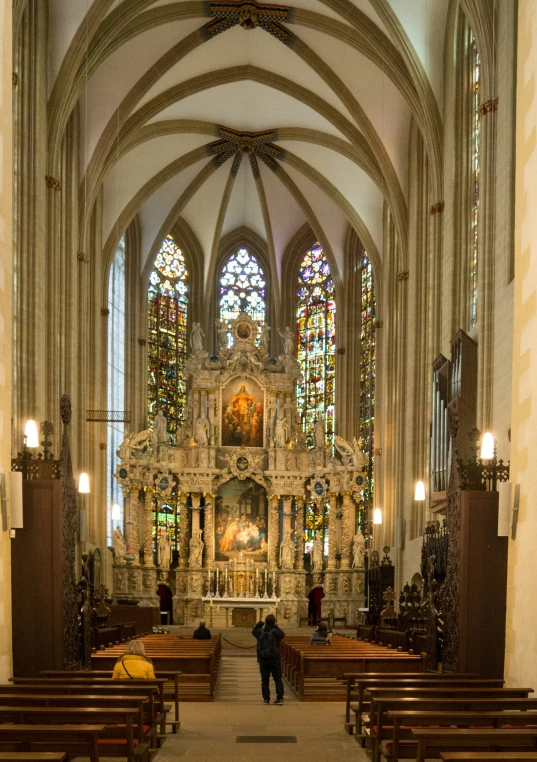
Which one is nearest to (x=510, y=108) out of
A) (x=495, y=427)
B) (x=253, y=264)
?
(x=495, y=427)

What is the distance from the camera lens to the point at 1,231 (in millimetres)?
11602

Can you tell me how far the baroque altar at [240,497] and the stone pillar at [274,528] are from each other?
0.04 meters

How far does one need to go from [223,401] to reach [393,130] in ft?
34.4

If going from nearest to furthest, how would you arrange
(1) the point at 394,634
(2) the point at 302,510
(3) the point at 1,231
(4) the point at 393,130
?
(3) the point at 1,231 < (1) the point at 394,634 < (4) the point at 393,130 < (2) the point at 302,510

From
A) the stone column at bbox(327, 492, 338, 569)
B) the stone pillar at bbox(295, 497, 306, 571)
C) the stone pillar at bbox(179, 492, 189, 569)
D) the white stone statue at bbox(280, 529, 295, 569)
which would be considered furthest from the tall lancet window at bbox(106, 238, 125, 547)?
the stone column at bbox(327, 492, 338, 569)

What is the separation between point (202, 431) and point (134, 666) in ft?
78.0

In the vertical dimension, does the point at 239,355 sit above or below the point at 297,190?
below

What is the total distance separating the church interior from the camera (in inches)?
461

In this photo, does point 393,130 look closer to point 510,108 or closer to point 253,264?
point 510,108

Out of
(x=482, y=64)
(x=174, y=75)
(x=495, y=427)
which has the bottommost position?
(x=495, y=427)

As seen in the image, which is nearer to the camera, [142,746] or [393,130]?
[142,746]

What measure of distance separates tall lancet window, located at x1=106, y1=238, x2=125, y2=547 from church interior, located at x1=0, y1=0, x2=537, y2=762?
182mm

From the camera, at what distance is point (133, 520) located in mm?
33812

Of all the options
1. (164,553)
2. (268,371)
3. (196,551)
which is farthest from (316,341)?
(164,553)
